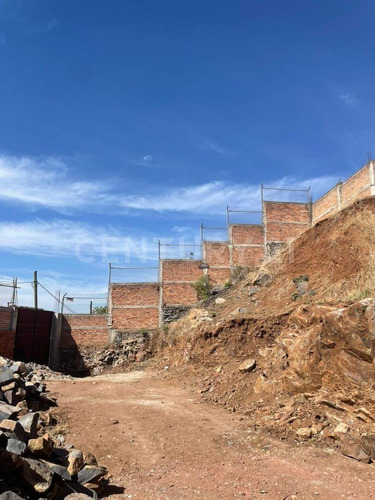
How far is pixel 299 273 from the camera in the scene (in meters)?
15.2

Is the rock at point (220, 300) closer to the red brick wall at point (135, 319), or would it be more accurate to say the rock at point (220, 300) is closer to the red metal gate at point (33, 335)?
the red brick wall at point (135, 319)

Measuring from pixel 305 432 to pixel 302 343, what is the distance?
90.9 inches

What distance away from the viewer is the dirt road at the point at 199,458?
187 inches

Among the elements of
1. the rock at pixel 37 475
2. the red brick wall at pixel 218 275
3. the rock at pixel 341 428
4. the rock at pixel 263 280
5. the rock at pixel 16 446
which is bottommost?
the rock at pixel 341 428

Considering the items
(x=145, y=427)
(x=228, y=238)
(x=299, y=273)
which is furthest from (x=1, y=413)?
(x=228, y=238)

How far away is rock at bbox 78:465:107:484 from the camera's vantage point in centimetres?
463

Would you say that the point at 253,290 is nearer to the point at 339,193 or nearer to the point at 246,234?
the point at 246,234

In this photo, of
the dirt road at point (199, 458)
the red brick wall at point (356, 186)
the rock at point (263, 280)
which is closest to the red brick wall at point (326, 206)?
the red brick wall at point (356, 186)

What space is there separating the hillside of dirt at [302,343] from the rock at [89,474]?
11.5 ft

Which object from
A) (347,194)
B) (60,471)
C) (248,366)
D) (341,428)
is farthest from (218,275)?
(60,471)

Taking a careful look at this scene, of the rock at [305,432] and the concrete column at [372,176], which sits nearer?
the rock at [305,432]

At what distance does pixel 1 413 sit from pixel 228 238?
19617 millimetres

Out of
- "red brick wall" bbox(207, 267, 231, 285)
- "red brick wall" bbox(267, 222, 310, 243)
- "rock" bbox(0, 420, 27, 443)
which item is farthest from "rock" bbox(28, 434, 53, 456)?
"red brick wall" bbox(267, 222, 310, 243)

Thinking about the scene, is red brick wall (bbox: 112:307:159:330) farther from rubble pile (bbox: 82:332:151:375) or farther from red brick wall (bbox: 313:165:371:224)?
red brick wall (bbox: 313:165:371:224)
